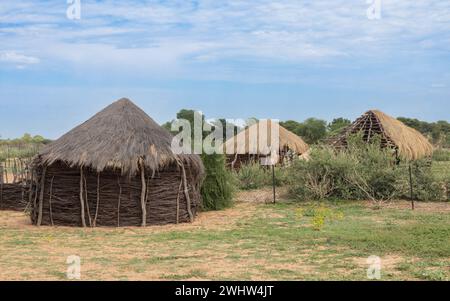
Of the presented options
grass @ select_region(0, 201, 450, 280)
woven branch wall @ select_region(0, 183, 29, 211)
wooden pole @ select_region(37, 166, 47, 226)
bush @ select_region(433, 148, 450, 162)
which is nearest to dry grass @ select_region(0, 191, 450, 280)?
grass @ select_region(0, 201, 450, 280)

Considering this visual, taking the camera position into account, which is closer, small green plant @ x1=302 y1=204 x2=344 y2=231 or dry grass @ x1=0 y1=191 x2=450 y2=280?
dry grass @ x1=0 y1=191 x2=450 y2=280

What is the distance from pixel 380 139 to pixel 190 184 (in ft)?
29.8

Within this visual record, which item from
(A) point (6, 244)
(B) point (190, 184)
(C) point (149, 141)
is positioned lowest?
(A) point (6, 244)

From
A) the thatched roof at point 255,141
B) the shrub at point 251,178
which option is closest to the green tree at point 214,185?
the shrub at point 251,178

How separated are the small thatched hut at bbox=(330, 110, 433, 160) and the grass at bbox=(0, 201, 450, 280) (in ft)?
23.0

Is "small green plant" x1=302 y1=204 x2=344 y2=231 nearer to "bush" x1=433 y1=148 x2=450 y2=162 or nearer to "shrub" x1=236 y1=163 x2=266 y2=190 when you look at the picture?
"shrub" x1=236 y1=163 x2=266 y2=190

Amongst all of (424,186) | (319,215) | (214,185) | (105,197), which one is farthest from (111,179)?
(424,186)

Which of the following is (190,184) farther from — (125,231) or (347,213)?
(347,213)

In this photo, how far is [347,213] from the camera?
14711 mm

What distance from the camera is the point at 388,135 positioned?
21.4 metres

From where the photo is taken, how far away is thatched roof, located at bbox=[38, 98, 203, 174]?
12.9 meters

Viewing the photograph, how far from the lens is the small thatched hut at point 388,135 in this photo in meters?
21.2
